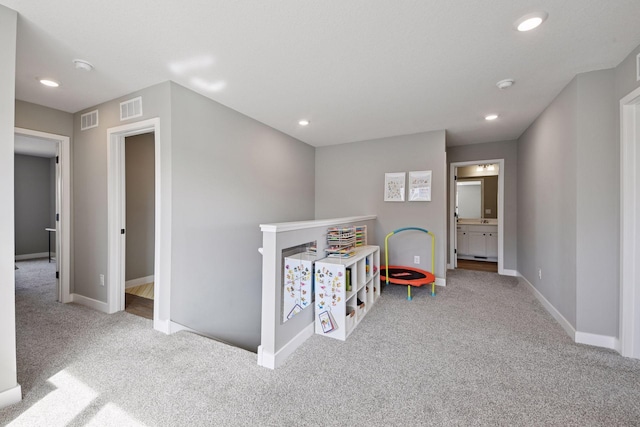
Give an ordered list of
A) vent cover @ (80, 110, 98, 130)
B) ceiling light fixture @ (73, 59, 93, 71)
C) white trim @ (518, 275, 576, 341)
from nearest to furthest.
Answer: ceiling light fixture @ (73, 59, 93, 71) < white trim @ (518, 275, 576, 341) < vent cover @ (80, 110, 98, 130)

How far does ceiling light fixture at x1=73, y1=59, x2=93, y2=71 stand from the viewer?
223cm

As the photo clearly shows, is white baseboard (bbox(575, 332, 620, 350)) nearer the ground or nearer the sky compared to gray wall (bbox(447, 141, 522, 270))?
nearer the ground

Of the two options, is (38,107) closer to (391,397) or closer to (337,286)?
(337,286)

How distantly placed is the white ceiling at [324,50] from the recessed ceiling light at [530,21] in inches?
2.1

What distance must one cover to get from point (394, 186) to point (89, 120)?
4.29 metres

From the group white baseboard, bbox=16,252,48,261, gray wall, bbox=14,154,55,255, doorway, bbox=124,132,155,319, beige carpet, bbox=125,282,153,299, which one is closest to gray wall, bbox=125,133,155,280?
doorway, bbox=124,132,155,319

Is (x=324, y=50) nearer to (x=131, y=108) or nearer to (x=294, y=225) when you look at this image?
(x=294, y=225)

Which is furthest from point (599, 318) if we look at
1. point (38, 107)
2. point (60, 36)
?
point (38, 107)

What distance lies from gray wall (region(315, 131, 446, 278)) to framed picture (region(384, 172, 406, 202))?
0.08m

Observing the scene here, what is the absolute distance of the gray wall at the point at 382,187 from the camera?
4.16m

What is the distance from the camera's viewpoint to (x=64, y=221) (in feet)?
11.0

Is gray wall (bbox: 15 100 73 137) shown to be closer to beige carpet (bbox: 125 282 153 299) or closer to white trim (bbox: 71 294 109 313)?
white trim (bbox: 71 294 109 313)

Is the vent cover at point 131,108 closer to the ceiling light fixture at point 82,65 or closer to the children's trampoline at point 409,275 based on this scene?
the ceiling light fixture at point 82,65

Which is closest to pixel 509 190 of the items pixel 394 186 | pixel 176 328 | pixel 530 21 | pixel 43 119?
pixel 394 186
